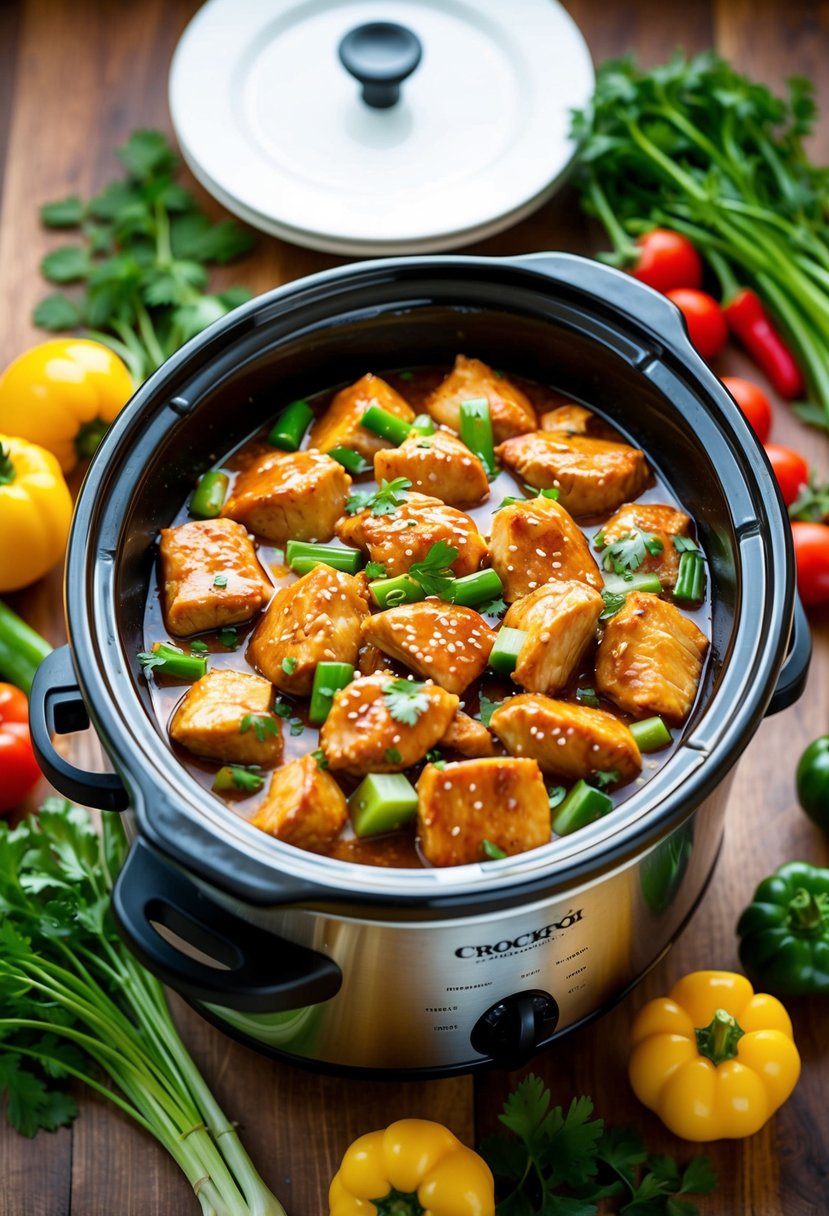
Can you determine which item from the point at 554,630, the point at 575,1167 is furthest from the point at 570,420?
the point at 575,1167

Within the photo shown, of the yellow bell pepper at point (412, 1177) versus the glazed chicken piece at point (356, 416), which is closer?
the yellow bell pepper at point (412, 1177)

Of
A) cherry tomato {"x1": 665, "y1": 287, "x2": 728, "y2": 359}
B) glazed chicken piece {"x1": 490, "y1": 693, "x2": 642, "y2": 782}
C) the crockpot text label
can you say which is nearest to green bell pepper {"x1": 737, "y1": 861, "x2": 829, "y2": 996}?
glazed chicken piece {"x1": 490, "y1": 693, "x2": 642, "y2": 782}

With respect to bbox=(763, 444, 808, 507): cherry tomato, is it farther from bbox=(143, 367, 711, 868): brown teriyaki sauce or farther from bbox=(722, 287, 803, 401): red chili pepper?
bbox=(143, 367, 711, 868): brown teriyaki sauce

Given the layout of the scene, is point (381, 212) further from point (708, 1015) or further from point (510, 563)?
point (708, 1015)

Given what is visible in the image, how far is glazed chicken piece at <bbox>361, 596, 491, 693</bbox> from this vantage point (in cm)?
273

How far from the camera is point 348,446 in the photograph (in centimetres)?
320

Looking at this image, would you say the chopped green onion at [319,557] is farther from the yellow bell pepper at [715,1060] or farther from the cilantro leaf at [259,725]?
the yellow bell pepper at [715,1060]

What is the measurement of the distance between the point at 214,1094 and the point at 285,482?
1.38m

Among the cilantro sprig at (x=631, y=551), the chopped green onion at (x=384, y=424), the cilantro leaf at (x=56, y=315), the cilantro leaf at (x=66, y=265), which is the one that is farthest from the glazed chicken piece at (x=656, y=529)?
the cilantro leaf at (x=66, y=265)

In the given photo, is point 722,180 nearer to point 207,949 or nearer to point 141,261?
point 141,261

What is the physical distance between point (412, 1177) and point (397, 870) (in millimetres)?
766

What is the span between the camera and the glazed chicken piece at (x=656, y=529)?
9.80 feet

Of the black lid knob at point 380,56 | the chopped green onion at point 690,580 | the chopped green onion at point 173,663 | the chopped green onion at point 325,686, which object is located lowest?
the chopped green onion at point 173,663

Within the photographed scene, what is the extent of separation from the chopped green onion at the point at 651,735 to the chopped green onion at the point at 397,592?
54 centimetres
